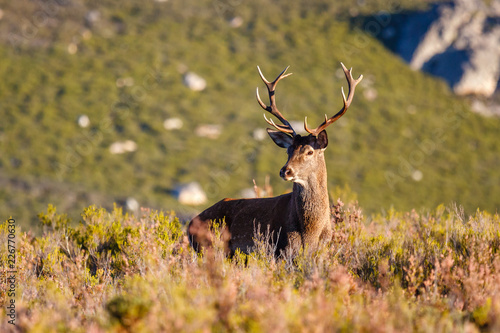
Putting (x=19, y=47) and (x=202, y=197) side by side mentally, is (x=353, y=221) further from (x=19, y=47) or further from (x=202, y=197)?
(x=19, y=47)

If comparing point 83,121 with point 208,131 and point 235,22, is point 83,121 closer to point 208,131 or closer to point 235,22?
point 208,131

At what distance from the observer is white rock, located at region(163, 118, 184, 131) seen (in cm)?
3847

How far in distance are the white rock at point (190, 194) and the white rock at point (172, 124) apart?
25.1ft

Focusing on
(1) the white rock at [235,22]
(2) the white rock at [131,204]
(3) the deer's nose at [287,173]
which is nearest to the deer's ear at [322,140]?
(3) the deer's nose at [287,173]

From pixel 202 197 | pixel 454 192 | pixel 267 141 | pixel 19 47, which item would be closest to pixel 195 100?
pixel 267 141

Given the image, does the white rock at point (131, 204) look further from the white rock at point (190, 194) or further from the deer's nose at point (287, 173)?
the deer's nose at point (287, 173)

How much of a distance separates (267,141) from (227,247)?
3035 centimetres

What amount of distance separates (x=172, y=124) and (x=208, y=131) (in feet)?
9.40

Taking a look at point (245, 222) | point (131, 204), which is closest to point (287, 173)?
point (245, 222)

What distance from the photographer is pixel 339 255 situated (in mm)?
6695

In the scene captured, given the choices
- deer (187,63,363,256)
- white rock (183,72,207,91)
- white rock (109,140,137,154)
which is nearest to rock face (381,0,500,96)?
white rock (183,72,207,91)

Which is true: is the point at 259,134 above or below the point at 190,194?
above

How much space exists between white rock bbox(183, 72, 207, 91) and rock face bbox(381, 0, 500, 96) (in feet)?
65.2

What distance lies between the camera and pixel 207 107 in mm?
40781
